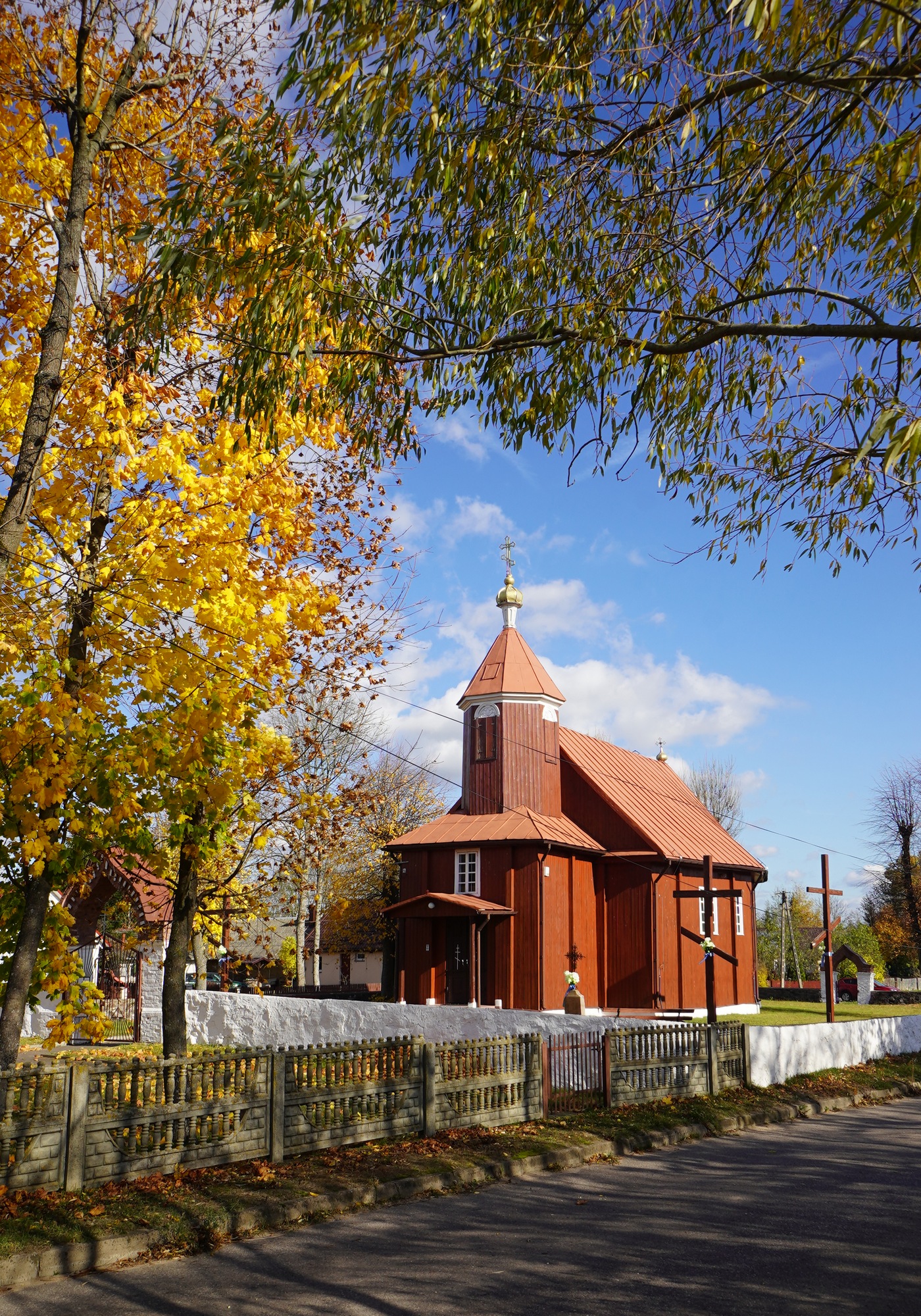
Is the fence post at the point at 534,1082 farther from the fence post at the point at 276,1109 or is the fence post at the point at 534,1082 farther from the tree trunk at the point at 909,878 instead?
the tree trunk at the point at 909,878

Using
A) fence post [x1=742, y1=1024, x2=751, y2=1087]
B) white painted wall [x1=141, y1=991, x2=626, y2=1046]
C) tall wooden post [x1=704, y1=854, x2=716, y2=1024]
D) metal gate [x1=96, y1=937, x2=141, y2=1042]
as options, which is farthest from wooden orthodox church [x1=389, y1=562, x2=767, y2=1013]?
fence post [x1=742, y1=1024, x2=751, y2=1087]

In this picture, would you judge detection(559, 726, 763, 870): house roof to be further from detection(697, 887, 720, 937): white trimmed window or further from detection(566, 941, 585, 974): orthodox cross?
detection(566, 941, 585, 974): orthodox cross

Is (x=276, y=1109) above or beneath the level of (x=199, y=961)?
beneath

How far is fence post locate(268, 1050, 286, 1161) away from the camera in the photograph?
10742mm

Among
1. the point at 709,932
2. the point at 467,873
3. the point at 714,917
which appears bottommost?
the point at 709,932

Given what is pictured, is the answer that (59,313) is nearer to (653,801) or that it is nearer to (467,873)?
(467,873)

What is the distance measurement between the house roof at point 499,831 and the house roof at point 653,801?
1.65 metres

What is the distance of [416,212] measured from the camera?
841 cm

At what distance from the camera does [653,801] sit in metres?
35.0

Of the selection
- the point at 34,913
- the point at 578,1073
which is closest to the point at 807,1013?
the point at 578,1073

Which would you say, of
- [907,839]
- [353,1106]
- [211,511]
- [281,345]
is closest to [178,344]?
[211,511]

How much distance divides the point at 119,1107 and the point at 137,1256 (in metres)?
1.60

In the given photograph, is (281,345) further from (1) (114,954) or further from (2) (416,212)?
(1) (114,954)

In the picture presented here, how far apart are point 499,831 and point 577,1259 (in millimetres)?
21535
